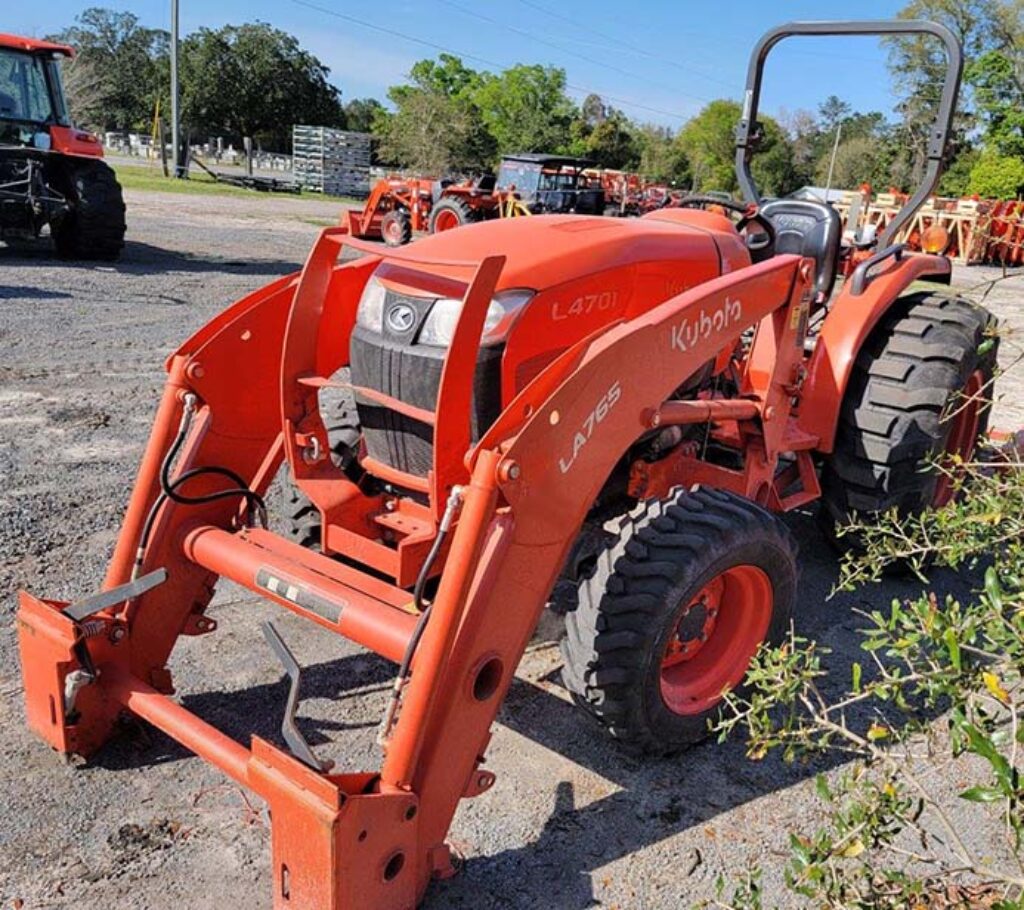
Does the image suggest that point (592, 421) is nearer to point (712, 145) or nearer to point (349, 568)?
point (349, 568)

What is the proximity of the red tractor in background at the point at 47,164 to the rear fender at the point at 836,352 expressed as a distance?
34.5 feet

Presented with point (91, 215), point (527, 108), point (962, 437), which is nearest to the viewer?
point (962, 437)

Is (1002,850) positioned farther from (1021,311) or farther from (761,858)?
(1021,311)

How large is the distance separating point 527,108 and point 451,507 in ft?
205

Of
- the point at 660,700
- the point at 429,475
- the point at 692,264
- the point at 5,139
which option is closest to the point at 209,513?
the point at 429,475

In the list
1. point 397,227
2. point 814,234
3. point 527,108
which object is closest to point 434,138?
point 397,227

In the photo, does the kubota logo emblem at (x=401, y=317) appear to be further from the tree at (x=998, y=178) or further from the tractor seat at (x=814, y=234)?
the tree at (x=998, y=178)

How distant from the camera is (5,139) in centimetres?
1204

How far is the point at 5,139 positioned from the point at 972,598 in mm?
12074

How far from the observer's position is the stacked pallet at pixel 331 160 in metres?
33.5

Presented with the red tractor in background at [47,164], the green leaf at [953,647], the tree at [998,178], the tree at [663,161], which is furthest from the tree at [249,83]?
the green leaf at [953,647]

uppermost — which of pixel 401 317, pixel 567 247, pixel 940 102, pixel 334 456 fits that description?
pixel 940 102

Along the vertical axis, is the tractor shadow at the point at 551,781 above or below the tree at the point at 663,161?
below

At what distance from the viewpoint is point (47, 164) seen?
40.5 feet
